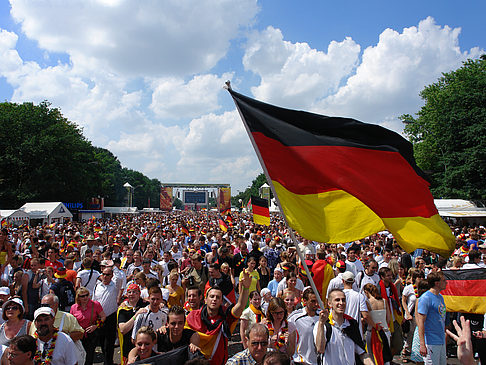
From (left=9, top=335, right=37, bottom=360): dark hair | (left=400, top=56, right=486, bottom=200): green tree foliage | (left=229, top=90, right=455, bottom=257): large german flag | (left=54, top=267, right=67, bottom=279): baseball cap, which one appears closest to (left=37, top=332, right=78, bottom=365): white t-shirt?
(left=9, top=335, right=37, bottom=360): dark hair

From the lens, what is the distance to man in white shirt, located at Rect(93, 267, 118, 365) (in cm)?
629

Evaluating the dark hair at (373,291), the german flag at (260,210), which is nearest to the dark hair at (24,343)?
the dark hair at (373,291)

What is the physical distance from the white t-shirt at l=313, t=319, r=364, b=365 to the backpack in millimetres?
5156

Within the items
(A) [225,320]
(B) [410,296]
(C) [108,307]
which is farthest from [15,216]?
(B) [410,296]

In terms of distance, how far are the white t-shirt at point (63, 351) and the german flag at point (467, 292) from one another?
618 centimetres

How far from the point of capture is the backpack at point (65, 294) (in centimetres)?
693

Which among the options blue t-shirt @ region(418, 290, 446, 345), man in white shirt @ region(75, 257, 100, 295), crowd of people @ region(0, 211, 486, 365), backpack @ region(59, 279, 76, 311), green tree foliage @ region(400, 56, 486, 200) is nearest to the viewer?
crowd of people @ region(0, 211, 486, 365)

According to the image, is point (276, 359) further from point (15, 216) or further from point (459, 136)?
point (459, 136)

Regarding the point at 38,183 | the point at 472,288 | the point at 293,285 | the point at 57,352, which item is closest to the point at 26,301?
the point at 57,352

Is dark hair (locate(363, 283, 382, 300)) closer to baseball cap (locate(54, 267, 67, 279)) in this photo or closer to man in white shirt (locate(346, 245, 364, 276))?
man in white shirt (locate(346, 245, 364, 276))

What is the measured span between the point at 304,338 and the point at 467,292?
3886 mm

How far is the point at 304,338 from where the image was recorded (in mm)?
4281

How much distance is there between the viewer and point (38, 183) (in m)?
44.8

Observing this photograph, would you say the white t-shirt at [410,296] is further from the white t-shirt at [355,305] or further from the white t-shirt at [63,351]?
the white t-shirt at [63,351]
